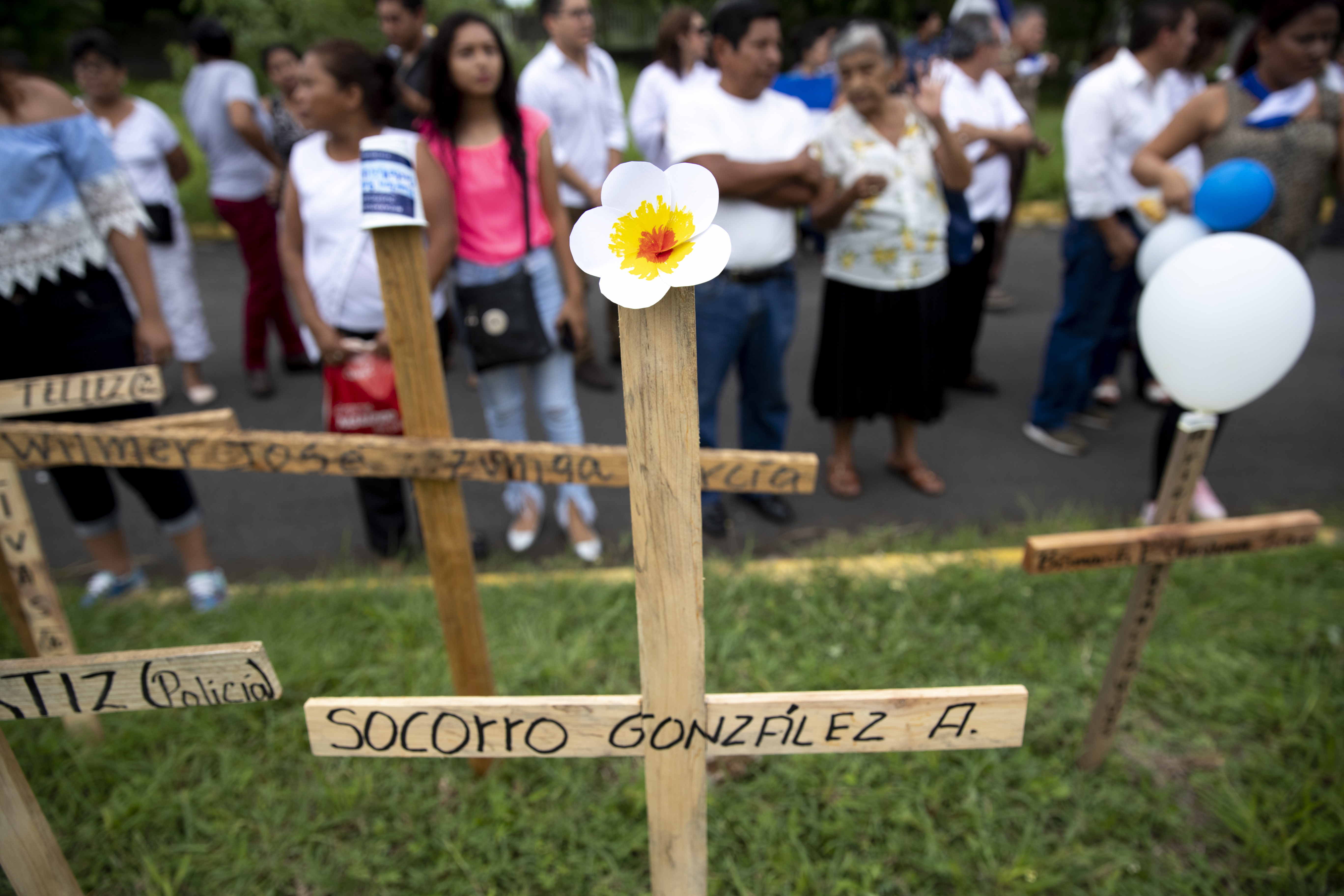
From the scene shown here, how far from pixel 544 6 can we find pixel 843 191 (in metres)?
2.27

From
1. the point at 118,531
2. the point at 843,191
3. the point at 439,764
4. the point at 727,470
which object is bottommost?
the point at 439,764

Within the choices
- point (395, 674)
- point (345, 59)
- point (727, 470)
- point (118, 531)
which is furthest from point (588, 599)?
point (345, 59)

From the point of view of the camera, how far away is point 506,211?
2621 millimetres

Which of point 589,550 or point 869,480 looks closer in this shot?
point 589,550

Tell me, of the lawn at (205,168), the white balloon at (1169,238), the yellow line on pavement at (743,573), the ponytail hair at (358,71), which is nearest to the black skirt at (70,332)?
the yellow line on pavement at (743,573)

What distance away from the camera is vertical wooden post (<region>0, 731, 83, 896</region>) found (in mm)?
1177

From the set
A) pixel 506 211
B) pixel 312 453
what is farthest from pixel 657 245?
pixel 506 211

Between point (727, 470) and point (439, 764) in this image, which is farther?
point (439, 764)

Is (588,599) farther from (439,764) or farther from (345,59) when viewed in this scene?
(345,59)

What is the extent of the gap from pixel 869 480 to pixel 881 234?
1.14 m

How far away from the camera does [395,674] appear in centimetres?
233

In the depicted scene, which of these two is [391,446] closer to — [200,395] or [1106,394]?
[200,395]

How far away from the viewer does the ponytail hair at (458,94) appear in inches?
96.3

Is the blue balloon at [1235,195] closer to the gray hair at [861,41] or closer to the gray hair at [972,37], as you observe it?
the gray hair at [861,41]
